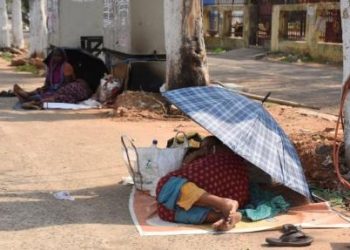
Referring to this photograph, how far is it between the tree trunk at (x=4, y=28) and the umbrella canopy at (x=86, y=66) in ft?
44.9

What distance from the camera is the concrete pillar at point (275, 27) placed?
Result: 22.8 metres

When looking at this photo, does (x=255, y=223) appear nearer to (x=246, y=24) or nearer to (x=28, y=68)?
(x=28, y=68)

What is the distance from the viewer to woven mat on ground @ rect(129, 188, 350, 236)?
447 centimetres

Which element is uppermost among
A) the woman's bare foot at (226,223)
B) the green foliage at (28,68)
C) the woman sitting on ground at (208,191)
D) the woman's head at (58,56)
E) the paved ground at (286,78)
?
the woman's head at (58,56)

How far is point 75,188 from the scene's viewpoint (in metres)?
5.64

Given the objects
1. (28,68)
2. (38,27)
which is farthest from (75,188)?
(38,27)

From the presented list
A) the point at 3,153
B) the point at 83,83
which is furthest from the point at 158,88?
the point at 3,153

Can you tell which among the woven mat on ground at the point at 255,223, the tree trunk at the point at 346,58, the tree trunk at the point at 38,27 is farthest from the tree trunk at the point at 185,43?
the tree trunk at the point at 38,27

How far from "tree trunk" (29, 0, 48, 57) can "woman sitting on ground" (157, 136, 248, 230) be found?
646 inches

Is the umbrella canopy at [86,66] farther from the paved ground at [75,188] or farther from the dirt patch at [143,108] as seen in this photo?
the paved ground at [75,188]

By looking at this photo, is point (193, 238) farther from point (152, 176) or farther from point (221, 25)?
point (221, 25)

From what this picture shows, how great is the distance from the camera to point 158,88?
11227 mm

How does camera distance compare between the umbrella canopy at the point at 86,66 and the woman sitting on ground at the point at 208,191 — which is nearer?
the woman sitting on ground at the point at 208,191

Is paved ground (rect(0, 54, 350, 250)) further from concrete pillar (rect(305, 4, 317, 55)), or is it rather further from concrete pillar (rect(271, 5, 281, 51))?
concrete pillar (rect(271, 5, 281, 51))
